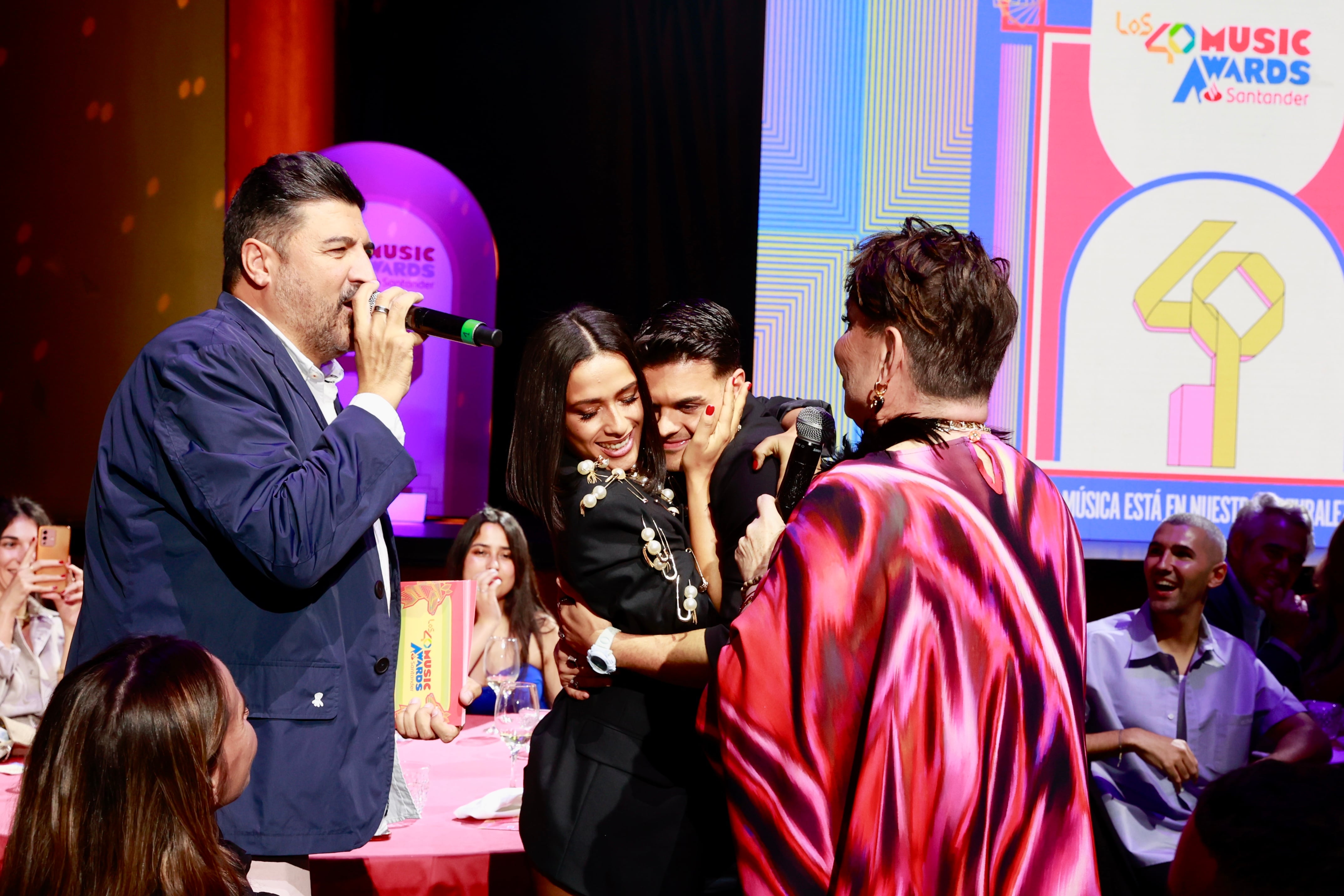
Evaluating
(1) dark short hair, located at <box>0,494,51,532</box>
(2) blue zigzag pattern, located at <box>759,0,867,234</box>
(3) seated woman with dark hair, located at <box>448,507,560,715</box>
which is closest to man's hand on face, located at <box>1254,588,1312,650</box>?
(2) blue zigzag pattern, located at <box>759,0,867,234</box>

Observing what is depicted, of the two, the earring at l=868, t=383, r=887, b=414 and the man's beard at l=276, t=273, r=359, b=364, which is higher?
the man's beard at l=276, t=273, r=359, b=364

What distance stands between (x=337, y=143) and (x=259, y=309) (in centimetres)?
337

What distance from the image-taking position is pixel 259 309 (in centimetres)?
167

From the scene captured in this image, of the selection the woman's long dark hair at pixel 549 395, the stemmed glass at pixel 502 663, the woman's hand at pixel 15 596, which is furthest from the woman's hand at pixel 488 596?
the woman's long dark hair at pixel 549 395

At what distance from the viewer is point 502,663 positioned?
2.70 m

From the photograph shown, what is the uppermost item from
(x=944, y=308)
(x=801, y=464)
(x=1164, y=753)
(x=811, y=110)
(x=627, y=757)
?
(x=811, y=110)

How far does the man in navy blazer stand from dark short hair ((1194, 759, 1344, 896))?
104 cm

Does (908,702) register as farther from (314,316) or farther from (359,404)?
(314,316)

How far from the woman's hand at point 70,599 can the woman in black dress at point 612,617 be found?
234 centimetres

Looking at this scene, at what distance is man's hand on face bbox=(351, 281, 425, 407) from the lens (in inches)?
61.8

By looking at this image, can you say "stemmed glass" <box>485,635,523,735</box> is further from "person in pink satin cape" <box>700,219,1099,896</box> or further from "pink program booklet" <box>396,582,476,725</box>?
"person in pink satin cape" <box>700,219,1099,896</box>

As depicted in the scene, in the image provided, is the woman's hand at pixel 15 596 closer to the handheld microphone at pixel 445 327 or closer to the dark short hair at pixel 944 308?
the handheld microphone at pixel 445 327

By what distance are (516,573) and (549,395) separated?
2.11 meters

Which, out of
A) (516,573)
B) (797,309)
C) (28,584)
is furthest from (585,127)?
(28,584)
